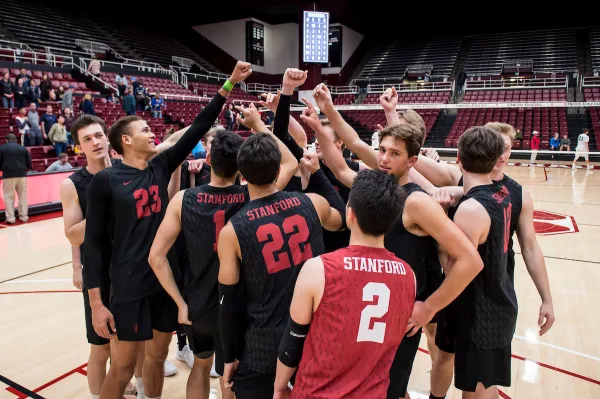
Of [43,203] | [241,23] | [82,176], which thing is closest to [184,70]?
[241,23]

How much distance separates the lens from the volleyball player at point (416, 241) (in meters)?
1.93

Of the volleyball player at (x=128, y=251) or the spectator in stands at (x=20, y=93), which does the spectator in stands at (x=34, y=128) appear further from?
the volleyball player at (x=128, y=251)

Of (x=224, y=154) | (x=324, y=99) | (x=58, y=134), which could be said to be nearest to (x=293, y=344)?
(x=224, y=154)

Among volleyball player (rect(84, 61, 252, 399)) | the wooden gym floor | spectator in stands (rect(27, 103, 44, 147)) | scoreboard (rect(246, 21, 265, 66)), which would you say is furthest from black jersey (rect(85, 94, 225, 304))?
scoreboard (rect(246, 21, 265, 66))

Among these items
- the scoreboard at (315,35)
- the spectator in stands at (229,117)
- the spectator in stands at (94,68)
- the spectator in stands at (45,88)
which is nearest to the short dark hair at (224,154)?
the spectator in stands at (45,88)

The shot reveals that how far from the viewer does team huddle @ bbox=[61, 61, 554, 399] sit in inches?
64.4

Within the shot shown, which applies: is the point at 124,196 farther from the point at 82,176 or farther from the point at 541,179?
the point at 541,179

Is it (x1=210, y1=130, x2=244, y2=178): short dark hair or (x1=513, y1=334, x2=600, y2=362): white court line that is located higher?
(x1=210, y1=130, x2=244, y2=178): short dark hair

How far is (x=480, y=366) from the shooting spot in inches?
89.1

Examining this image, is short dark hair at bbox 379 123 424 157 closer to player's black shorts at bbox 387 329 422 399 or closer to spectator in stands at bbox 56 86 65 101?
player's black shorts at bbox 387 329 422 399

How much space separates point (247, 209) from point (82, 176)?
1516 millimetres

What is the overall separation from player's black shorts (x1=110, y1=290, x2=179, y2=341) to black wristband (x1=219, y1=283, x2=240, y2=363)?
777 mm

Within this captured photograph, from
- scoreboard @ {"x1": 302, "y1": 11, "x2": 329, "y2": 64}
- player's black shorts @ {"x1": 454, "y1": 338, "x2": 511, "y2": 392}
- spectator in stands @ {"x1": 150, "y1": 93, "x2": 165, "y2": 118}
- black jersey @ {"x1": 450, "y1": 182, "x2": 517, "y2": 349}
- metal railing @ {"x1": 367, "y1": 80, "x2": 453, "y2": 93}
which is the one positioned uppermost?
scoreboard @ {"x1": 302, "y1": 11, "x2": 329, "y2": 64}

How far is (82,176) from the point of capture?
114 inches
